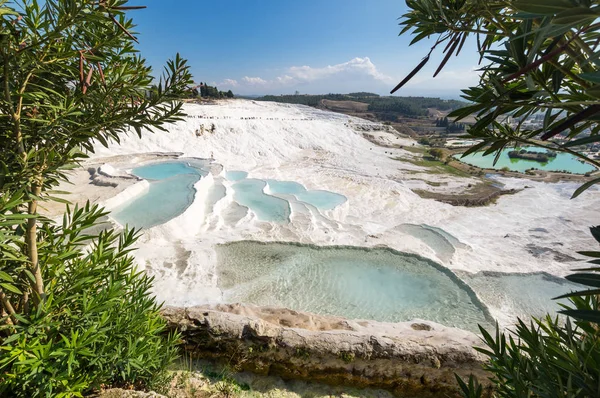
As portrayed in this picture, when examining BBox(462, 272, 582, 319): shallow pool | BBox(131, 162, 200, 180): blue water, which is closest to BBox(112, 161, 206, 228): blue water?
BBox(131, 162, 200, 180): blue water

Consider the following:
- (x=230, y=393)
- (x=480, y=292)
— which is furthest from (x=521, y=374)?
(x=480, y=292)

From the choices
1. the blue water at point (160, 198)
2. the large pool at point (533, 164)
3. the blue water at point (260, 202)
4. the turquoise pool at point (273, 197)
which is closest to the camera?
the blue water at point (160, 198)

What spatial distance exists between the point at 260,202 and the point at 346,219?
4.14m

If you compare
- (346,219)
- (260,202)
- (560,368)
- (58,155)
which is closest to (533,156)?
(346,219)

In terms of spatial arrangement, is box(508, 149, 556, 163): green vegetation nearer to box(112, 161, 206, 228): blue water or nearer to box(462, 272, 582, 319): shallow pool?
box(462, 272, 582, 319): shallow pool

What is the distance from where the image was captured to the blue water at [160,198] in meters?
10.3

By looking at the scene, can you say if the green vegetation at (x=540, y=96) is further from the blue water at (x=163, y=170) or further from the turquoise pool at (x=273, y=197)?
the blue water at (x=163, y=170)

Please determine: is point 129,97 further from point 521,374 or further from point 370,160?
point 370,160

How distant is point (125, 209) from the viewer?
1113cm

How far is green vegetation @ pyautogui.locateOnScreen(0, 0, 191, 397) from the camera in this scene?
1714mm

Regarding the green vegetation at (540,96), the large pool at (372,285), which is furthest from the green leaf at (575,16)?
the large pool at (372,285)

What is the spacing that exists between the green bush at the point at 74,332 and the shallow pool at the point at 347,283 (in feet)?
13.9

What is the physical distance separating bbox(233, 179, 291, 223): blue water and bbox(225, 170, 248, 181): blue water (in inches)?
51.5

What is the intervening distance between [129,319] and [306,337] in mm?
2620
